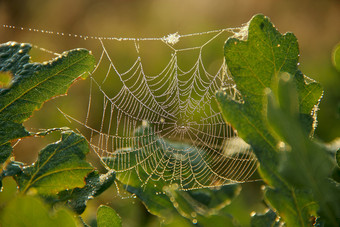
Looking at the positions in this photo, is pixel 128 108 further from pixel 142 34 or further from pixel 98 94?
pixel 142 34

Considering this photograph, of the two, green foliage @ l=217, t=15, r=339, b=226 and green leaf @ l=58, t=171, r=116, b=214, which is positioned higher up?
green foliage @ l=217, t=15, r=339, b=226

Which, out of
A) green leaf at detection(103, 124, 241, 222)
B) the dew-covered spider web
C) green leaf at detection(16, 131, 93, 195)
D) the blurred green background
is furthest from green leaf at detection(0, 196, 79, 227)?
the blurred green background

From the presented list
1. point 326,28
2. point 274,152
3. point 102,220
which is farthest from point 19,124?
point 326,28

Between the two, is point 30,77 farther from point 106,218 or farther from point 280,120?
point 280,120

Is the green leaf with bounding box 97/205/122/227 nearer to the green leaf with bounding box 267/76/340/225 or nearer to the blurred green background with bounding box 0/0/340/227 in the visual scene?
the green leaf with bounding box 267/76/340/225

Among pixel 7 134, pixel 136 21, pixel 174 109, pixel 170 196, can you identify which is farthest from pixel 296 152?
pixel 136 21

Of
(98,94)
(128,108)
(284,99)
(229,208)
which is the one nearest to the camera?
(284,99)

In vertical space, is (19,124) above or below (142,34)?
below
